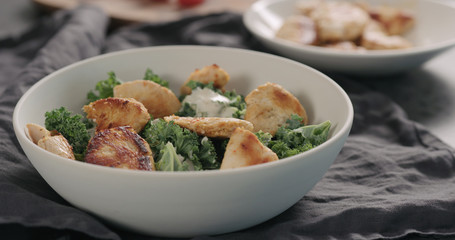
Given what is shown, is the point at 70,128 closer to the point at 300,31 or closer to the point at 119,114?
the point at 119,114

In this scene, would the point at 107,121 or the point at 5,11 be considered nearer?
the point at 107,121

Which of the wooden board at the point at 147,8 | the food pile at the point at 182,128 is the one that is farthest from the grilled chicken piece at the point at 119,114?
the wooden board at the point at 147,8

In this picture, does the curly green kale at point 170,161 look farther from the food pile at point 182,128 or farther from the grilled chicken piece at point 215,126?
the grilled chicken piece at point 215,126

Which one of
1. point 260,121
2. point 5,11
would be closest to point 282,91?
point 260,121

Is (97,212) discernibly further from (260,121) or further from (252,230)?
(260,121)

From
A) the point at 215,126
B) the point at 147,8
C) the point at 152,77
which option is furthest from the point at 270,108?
the point at 147,8

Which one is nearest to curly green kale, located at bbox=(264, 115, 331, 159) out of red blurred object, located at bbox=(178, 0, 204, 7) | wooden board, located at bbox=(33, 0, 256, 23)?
wooden board, located at bbox=(33, 0, 256, 23)
